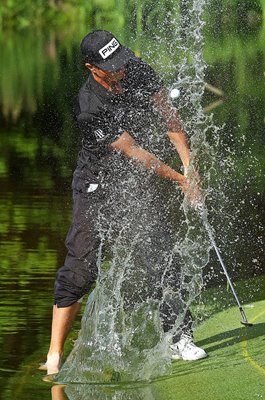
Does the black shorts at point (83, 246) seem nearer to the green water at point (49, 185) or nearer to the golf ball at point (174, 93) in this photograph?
the green water at point (49, 185)

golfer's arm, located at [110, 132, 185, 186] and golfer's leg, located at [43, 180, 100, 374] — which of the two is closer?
golfer's arm, located at [110, 132, 185, 186]

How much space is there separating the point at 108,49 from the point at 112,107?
1.04ft

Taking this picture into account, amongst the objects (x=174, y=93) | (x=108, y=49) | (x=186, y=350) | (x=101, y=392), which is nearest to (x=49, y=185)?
(x=174, y=93)

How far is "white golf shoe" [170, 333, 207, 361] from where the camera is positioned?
843 centimetres

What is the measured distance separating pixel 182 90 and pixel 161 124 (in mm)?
1842

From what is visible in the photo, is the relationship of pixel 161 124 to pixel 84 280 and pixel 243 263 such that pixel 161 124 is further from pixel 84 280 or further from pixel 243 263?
pixel 243 263

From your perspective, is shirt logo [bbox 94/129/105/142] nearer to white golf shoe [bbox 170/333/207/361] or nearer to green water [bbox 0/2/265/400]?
white golf shoe [bbox 170/333/207/361]

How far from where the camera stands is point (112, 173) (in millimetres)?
8336

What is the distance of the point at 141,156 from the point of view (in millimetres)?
8250

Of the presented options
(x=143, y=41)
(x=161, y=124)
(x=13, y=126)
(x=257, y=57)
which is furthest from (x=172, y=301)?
(x=143, y=41)

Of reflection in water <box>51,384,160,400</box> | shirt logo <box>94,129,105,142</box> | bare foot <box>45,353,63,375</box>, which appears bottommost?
bare foot <box>45,353,63,375</box>

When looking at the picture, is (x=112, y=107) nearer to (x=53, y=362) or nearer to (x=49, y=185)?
(x=53, y=362)

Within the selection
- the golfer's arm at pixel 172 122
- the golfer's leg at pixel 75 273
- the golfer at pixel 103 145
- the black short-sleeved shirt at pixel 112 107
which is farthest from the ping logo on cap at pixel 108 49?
the golfer's leg at pixel 75 273

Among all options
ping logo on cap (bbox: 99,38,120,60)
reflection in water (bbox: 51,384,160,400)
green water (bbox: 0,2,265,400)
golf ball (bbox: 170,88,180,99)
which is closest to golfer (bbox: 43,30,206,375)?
ping logo on cap (bbox: 99,38,120,60)
